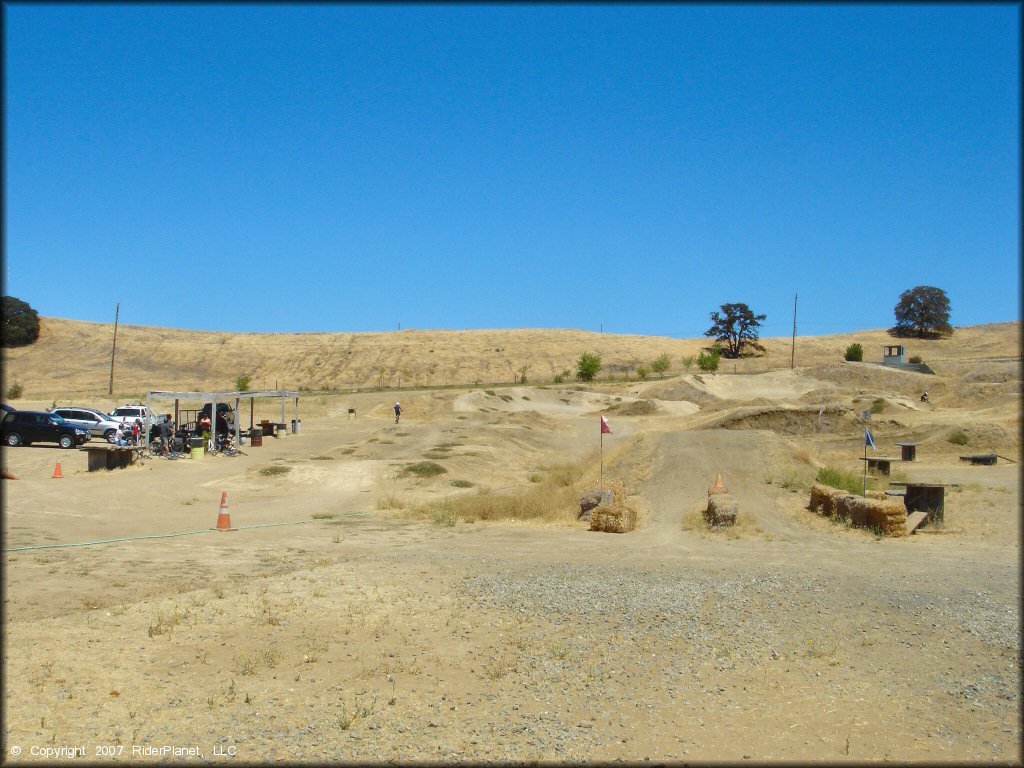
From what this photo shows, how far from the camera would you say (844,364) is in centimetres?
7212

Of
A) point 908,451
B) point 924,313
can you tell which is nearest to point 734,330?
point 924,313

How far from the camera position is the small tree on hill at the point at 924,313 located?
4136 inches

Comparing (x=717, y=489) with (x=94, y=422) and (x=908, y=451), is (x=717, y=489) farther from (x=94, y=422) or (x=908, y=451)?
(x=94, y=422)

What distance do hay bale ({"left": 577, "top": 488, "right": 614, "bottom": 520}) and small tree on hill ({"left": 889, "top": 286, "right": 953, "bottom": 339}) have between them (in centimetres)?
9725

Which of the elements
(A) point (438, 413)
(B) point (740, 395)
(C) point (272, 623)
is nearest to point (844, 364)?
(B) point (740, 395)

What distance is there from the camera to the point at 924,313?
354ft

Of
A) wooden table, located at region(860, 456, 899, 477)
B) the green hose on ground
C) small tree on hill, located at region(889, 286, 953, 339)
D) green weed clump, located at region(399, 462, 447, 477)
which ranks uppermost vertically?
small tree on hill, located at region(889, 286, 953, 339)

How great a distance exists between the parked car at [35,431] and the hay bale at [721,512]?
2721cm

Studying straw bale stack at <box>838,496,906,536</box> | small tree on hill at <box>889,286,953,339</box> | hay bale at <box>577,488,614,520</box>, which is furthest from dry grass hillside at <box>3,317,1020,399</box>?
straw bale stack at <box>838,496,906,536</box>

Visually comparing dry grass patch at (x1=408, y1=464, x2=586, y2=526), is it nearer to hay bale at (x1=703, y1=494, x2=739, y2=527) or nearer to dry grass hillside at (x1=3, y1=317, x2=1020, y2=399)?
hay bale at (x1=703, y1=494, x2=739, y2=527)

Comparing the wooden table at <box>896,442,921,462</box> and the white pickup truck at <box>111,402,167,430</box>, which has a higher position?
the wooden table at <box>896,442,921,462</box>

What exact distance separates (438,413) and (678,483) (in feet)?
118

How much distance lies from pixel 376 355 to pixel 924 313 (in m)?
72.4

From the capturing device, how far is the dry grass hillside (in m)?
94.4
